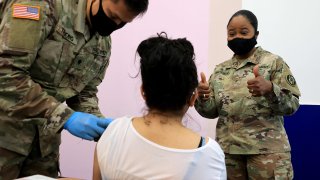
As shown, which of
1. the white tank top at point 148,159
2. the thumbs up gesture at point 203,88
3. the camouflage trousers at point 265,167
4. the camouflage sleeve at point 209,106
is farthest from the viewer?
the camouflage sleeve at point 209,106

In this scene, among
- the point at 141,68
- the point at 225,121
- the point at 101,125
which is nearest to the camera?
the point at 141,68

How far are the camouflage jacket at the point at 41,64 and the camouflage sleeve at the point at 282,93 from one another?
3.03ft

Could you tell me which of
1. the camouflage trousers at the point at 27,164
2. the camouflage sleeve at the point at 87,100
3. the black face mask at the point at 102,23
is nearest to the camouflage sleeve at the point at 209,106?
the camouflage sleeve at the point at 87,100

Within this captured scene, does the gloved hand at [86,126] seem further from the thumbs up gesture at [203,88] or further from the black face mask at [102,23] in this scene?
the thumbs up gesture at [203,88]

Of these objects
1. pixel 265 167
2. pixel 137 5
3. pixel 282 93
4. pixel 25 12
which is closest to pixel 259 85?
pixel 282 93

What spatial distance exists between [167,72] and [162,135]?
0.18m

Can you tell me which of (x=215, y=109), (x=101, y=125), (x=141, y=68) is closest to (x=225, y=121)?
(x=215, y=109)

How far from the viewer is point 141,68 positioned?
3.29 ft

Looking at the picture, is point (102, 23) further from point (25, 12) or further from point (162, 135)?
point (162, 135)

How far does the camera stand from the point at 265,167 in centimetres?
175

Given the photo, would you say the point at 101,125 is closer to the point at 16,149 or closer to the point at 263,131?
the point at 16,149

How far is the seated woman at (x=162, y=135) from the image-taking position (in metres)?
0.93

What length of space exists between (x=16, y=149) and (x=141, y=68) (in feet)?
2.14

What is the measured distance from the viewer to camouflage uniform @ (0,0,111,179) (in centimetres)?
119
